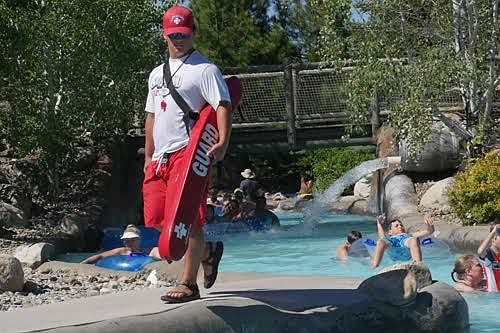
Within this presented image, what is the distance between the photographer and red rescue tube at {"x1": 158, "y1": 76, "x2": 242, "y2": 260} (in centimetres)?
514

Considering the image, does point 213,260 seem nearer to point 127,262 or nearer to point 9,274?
point 9,274

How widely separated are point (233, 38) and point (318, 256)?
1341 cm

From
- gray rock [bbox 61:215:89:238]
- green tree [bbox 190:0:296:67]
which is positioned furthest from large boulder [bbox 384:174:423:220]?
green tree [bbox 190:0:296:67]

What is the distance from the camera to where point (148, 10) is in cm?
1812

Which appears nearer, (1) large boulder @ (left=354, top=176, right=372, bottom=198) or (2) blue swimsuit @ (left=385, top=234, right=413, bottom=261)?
(2) blue swimsuit @ (left=385, top=234, right=413, bottom=261)

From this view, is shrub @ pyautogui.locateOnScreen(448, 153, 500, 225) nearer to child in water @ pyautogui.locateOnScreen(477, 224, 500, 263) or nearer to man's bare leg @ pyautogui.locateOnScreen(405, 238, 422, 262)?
man's bare leg @ pyautogui.locateOnScreen(405, 238, 422, 262)

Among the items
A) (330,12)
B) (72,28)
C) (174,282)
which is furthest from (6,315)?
(72,28)

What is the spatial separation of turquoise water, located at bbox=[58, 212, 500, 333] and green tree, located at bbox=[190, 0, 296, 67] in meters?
6.55

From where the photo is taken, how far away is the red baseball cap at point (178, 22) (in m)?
5.43

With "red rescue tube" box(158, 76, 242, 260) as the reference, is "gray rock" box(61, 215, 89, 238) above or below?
below

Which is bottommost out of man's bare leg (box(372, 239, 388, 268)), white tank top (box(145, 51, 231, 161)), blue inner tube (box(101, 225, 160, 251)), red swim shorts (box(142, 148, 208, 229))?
blue inner tube (box(101, 225, 160, 251))

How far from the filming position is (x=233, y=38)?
26328mm

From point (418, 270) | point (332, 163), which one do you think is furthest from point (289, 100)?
point (418, 270)

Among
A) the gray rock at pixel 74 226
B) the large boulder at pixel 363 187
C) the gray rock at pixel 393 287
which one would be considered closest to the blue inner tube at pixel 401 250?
the gray rock at pixel 393 287
